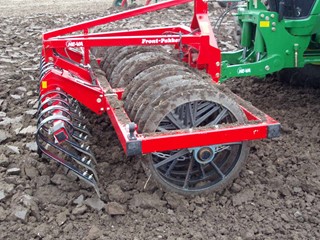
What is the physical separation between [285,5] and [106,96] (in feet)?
7.93

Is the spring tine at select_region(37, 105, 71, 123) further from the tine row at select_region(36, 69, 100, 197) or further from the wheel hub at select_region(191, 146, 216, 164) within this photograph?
the wheel hub at select_region(191, 146, 216, 164)

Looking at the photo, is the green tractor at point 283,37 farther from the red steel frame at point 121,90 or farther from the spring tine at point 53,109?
the spring tine at point 53,109

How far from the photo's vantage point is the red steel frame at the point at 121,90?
3.65m

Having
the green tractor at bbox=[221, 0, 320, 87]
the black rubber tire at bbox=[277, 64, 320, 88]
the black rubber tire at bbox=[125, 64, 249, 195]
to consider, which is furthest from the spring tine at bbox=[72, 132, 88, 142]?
Answer: the black rubber tire at bbox=[277, 64, 320, 88]

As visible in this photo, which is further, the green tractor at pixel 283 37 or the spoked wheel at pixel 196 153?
the green tractor at pixel 283 37

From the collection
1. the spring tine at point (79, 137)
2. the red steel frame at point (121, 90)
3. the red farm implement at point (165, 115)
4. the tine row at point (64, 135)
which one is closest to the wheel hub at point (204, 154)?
the red farm implement at point (165, 115)

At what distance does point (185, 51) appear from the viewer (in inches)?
205

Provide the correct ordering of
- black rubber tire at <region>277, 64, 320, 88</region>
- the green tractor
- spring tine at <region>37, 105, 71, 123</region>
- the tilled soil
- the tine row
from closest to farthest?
1. the tilled soil
2. the tine row
3. spring tine at <region>37, 105, 71, 123</region>
4. the green tractor
5. black rubber tire at <region>277, 64, 320, 88</region>

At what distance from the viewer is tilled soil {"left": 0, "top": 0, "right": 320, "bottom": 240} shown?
3.62m

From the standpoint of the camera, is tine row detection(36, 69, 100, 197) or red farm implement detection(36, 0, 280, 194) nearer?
red farm implement detection(36, 0, 280, 194)

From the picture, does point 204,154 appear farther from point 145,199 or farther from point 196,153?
point 145,199

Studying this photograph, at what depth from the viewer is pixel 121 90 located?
4.62m

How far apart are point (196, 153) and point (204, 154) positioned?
64mm

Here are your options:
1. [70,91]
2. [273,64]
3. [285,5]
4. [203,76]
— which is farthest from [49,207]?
[285,5]
